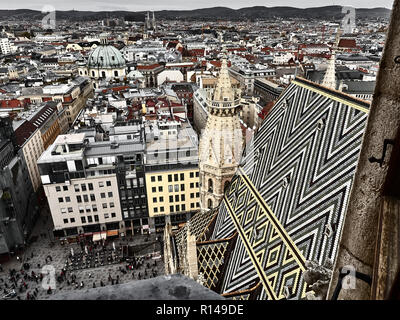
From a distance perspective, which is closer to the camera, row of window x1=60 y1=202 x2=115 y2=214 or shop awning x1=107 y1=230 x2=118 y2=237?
row of window x1=60 y1=202 x2=115 y2=214

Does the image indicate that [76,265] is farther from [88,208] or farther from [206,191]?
[206,191]

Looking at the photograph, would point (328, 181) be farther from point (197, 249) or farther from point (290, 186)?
point (197, 249)

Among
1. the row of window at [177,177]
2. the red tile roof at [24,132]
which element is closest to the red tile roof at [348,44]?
the row of window at [177,177]

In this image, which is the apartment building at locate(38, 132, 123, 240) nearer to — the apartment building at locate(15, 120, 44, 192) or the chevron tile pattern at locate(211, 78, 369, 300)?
the apartment building at locate(15, 120, 44, 192)

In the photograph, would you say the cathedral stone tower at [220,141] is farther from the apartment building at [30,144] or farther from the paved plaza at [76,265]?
the apartment building at [30,144]

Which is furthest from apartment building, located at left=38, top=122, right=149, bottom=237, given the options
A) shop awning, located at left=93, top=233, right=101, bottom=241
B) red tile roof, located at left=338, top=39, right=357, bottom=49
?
red tile roof, located at left=338, top=39, right=357, bottom=49
